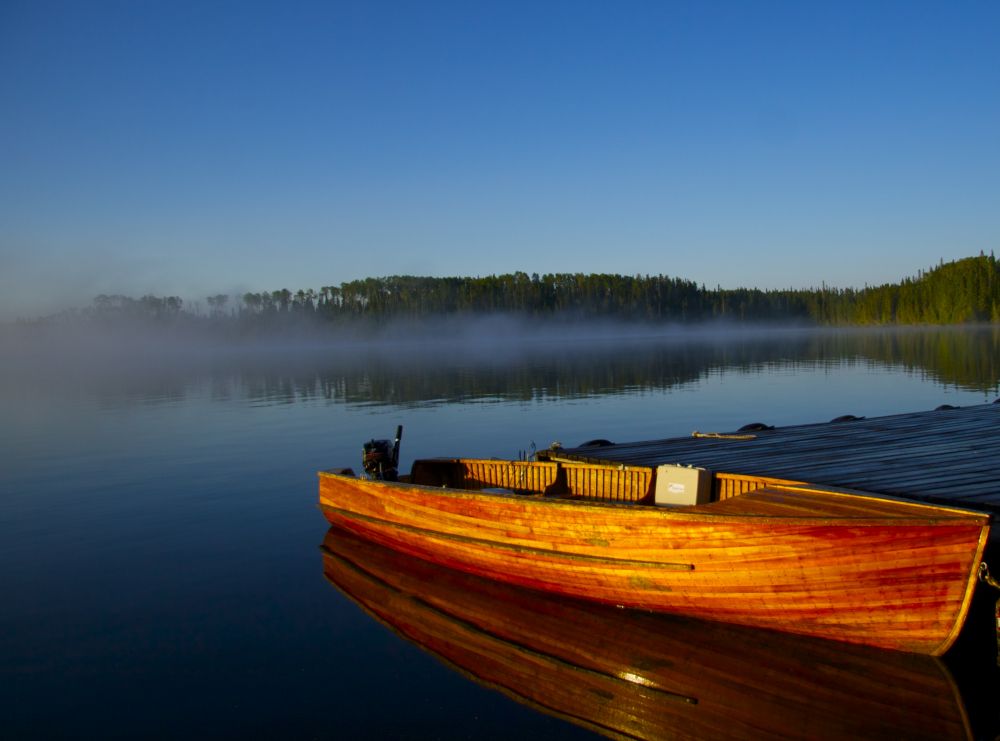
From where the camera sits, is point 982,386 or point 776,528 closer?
point 776,528

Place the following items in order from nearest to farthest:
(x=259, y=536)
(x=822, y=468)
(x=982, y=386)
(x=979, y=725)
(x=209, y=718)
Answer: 1. (x=979, y=725)
2. (x=209, y=718)
3. (x=822, y=468)
4. (x=259, y=536)
5. (x=982, y=386)

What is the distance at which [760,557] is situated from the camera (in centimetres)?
896

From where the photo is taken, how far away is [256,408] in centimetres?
3981

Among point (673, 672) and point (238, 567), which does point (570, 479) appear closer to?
point (673, 672)

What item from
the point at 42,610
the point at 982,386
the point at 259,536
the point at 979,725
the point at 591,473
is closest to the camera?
the point at 979,725

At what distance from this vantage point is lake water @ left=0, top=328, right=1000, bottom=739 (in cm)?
834

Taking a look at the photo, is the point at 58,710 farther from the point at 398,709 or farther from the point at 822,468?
the point at 822,468

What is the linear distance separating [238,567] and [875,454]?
12.6m

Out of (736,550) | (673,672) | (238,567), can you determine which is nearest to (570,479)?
(736,550)

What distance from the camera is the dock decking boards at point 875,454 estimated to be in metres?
11.2

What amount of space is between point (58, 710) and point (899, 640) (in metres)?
10.1

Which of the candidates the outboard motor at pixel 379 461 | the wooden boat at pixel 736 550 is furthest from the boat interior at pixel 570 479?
the outboard motor at pixel 379 461

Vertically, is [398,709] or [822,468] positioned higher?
[822,468]

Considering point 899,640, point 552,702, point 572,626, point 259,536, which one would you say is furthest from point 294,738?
point 259,536
